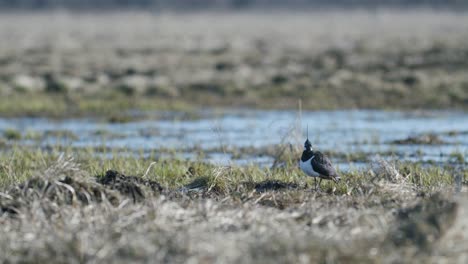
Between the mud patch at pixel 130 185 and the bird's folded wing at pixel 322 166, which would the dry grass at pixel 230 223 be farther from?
the bird's folded wing at pixel 322 166

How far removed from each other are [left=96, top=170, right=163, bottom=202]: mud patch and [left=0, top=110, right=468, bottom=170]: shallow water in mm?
4147

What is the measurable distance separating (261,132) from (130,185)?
1123 cm

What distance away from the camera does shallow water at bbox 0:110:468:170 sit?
17.6m

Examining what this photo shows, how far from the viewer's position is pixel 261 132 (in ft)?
70.1

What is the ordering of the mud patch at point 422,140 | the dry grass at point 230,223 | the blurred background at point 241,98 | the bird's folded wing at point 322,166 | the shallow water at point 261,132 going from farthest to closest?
the blurred background at point 241,98, the mud patch at point 422,140, the shallow water at point 261,132, the bird's folded wing at point 322,166, the dry grass at point 230,223

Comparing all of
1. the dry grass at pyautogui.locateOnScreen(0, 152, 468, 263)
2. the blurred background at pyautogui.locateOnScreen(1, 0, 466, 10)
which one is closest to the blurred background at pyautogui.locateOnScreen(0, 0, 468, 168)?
the dry grass at pyautogui.locateOnScreen(0, 152, 468, 263)

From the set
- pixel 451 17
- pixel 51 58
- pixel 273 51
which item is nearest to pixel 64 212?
pixel 51 58

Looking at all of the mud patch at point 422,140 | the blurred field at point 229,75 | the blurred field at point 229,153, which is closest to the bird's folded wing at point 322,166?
the blurred field at point 229,153

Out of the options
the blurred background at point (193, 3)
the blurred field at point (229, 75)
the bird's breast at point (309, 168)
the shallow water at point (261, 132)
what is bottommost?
the shallow water at point (261, 132)

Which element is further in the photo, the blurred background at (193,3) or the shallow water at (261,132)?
the blurred background at (193,3)

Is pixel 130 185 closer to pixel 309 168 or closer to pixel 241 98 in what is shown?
pixel 309 168

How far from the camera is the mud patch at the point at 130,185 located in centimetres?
1017

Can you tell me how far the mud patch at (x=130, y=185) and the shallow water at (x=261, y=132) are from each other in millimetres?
4147

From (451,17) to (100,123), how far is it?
67874mm
